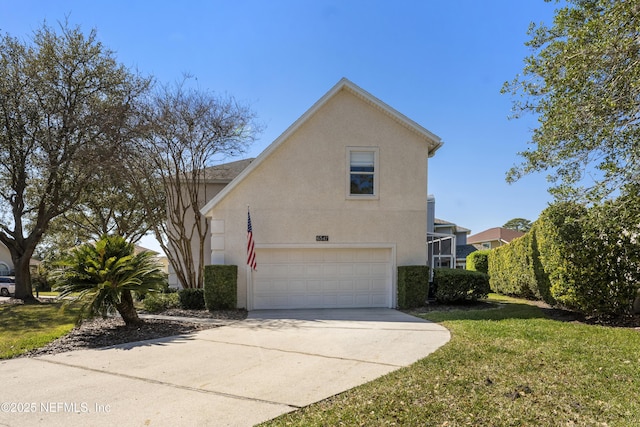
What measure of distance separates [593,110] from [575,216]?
2.70m

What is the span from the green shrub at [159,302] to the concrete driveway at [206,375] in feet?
14.1

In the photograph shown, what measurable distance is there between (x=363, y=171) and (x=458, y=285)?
4852 mm

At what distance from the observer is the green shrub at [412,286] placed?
503 inches

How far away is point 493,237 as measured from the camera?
46625 mm

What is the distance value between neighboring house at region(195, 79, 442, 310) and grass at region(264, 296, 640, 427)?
5951mm

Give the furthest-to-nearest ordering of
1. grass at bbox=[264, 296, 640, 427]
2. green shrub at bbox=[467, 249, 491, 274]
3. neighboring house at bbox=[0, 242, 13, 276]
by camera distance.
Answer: neighboring house at bbox=[0, 242, 13, 276] < green shrub at bbox=[467, 249, 491, 274] < grass at bbox=[264, 296, 640, 427]

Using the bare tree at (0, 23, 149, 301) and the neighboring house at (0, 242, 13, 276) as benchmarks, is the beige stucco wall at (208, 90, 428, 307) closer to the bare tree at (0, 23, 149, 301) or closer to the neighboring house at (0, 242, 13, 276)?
the bare tree at (0, 23, 149, 301)

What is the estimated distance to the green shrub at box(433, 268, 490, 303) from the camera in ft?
43.8

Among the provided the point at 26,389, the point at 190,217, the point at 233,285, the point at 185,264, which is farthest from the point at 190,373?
the point at 190,217

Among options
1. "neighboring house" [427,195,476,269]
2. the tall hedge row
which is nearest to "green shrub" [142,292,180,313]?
"neighboring house" [427,195,476,269]

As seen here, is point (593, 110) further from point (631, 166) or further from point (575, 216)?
point (575, 216)

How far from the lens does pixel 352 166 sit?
526 inches

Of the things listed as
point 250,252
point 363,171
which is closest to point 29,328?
point 250,252

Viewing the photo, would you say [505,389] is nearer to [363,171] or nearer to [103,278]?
[103,278]
